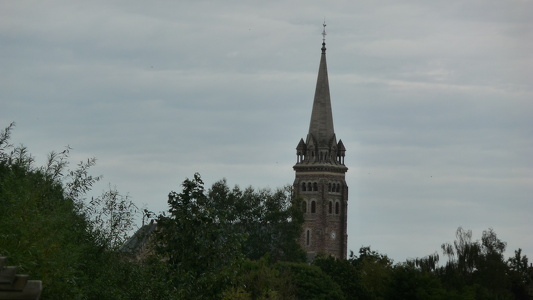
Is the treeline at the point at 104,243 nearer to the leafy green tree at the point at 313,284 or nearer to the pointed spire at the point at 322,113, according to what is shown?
the leafy green tree at the point at 313,284

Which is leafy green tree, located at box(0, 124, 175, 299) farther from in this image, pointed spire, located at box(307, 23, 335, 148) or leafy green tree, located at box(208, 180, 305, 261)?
pointed spire, located at box(307, 23, 335, 148)

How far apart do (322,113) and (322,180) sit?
9.80m

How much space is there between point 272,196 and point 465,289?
5648cm

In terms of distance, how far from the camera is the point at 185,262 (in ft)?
153

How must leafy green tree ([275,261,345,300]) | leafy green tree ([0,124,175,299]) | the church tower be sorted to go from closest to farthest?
1. leafy green tree ([0,124,175,299])
2. leafy green tree ([275,261,345,300])
3. the church tower

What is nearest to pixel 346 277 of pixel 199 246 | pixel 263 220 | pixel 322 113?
pixel 263 220

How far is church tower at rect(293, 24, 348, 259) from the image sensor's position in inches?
7584

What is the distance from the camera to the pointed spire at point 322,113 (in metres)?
193

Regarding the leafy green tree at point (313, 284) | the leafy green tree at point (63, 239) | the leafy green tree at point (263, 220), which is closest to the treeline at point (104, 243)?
the leafy green tree at point (63, 239)

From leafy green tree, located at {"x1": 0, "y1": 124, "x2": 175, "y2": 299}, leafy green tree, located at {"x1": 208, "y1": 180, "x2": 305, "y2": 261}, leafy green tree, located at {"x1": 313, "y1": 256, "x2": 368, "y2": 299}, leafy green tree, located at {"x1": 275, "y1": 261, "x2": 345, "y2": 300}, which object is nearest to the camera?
leafy green tree, located at {"x1": 0, "y1": 124, "x2": 175, "y2": 299}

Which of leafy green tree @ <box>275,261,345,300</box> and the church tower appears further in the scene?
the church tower

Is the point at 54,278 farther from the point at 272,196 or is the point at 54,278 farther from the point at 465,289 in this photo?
the point at 272,196

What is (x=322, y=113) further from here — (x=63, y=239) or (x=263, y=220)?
(x=63, y=239)

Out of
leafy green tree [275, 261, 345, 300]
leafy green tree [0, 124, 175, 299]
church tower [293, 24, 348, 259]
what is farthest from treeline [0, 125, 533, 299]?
church tower [293, 24, 348, 259]
